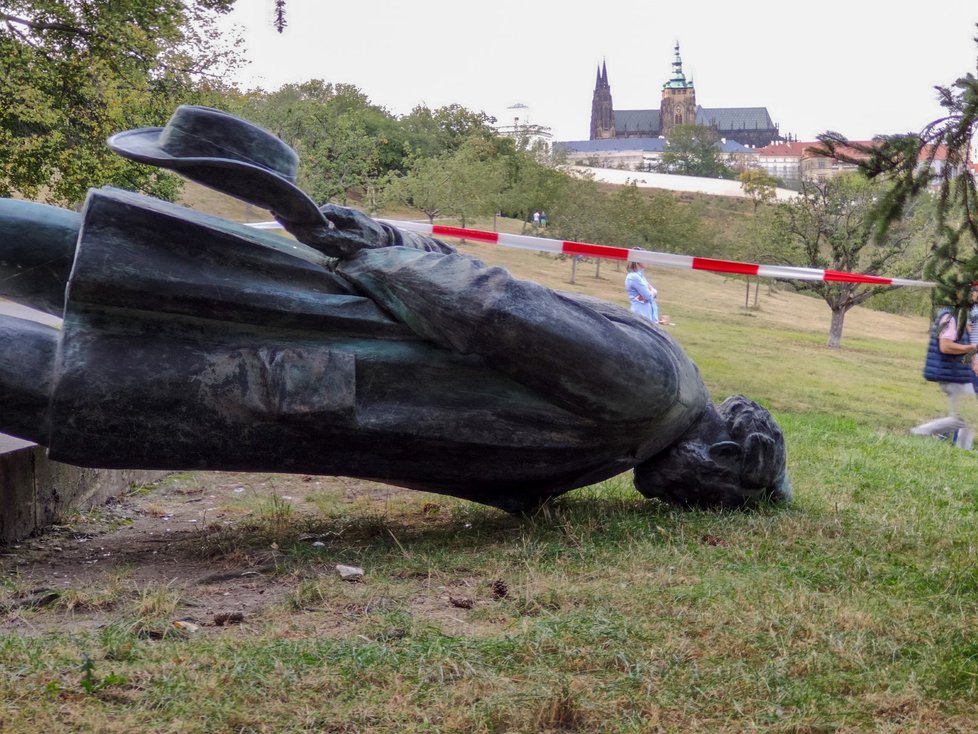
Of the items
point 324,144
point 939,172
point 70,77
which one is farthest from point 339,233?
point 324,144

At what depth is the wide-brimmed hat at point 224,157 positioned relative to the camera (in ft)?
13.3

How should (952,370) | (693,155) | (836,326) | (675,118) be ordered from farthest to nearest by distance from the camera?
1. (675,118)
2. (693,155)
3. (836,326)
4. (952,370)

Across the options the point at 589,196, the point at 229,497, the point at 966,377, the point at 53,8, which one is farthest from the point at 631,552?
the point at 589,196

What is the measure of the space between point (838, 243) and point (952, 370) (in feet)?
68.8

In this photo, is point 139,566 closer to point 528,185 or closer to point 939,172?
point 939,172

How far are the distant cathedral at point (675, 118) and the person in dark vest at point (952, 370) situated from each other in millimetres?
126585

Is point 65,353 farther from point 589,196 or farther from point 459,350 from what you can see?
point 589,196

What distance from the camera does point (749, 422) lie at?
4.89 m

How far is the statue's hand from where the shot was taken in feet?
14.0

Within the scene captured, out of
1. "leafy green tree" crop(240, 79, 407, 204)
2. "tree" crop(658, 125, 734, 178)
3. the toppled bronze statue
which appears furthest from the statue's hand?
"tree" crop(658, 125, 734, 178)

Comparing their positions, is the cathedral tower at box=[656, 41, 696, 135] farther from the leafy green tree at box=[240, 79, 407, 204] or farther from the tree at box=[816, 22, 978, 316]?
the tree at box=[816, 22, 978, 316]

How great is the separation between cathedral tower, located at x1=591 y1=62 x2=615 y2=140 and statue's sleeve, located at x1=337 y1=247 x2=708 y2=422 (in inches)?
5387

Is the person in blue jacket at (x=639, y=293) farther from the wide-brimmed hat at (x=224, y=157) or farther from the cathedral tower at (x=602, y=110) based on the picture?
the cathedral tower at (x=602, y=110)

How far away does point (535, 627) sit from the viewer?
3.44m
